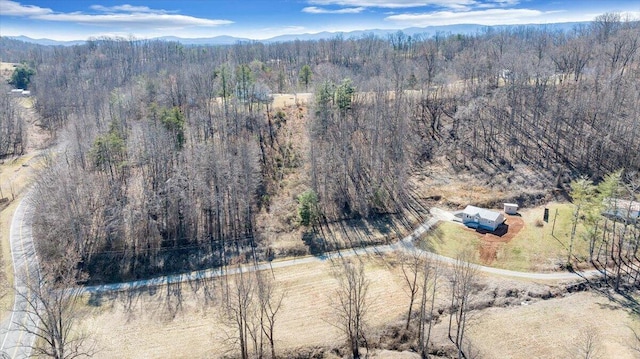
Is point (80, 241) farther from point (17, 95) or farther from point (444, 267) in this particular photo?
point (17, 95)

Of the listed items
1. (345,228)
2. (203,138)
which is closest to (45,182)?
(203,138)

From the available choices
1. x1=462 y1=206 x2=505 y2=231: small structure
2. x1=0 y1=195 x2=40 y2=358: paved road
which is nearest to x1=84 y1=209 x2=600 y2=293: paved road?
x1=462 y1=206 x2=505 y2=231: small structure

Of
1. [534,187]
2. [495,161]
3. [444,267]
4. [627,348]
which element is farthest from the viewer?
[495,161]

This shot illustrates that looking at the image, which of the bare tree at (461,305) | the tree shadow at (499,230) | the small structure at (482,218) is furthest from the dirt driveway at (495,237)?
the bare tree at (461,305)

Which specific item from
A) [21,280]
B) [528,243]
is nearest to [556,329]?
[528,243]

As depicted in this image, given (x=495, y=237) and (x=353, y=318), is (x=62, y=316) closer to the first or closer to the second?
(x=353, y=318)

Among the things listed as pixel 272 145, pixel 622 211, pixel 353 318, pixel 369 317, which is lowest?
pixel 369 317
